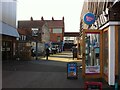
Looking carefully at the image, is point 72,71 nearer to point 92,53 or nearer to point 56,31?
point 92,53

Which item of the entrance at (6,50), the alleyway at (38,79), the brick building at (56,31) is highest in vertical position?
the brick building at (56,31)

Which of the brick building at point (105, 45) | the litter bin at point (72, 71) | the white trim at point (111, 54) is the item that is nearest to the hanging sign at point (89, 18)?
the brick building at point (105, 45)

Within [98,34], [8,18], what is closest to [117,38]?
[98,34]

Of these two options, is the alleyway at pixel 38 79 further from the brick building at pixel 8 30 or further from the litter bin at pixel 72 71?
the brick building at pixel 8 30

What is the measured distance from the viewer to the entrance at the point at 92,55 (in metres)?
16.0

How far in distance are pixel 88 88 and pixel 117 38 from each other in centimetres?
577

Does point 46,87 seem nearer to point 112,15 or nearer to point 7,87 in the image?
point 7,87

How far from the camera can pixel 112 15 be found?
13.1 metres

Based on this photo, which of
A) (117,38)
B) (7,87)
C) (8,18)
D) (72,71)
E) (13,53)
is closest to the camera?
(7,87)

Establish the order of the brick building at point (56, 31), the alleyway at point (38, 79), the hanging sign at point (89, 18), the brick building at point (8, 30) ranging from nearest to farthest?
the alleyway at point (38, 79)
the hanging sign at point (89, 18)
the brick building at point (8, 30)
the brick building at point (56, 31)

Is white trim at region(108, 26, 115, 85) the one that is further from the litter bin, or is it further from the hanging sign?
the hanging sign

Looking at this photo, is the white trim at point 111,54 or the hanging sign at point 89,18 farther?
the hanging sign at point 89,18

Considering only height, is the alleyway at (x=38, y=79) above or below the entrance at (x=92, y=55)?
below

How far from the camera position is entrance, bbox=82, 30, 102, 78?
52.5ft
